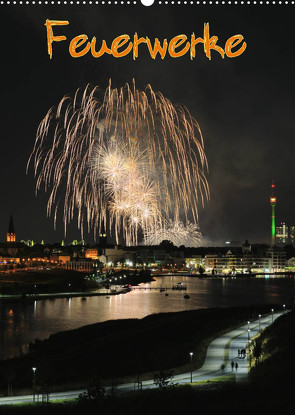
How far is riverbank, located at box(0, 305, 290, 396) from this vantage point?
12.5m

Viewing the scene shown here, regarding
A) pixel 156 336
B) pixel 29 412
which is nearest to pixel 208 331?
pixel 156 336

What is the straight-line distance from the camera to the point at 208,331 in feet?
60.2

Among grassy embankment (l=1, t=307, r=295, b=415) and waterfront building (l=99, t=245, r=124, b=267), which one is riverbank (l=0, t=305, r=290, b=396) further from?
waterfront building (l=99, t=245, r=124, b=267)

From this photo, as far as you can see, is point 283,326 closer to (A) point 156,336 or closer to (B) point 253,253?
(A) point 156,336

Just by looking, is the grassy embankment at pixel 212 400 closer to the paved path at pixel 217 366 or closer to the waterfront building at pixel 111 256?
the paved path at pixel 217 366

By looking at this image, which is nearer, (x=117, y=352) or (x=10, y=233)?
(x=117, y=352)

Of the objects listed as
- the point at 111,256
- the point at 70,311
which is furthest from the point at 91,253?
the point at 70,311

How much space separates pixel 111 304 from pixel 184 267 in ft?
212

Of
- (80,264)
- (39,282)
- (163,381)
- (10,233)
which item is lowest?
(39,282)

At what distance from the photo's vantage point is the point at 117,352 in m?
15.4

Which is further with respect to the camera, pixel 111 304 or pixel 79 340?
pixel 111 304

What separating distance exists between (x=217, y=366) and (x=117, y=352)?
12.4 ft

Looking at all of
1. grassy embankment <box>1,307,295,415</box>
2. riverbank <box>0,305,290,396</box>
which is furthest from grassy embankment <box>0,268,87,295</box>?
grassy embankment <box>1,307,295,415</box>

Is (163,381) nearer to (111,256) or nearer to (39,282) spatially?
(39,282)
